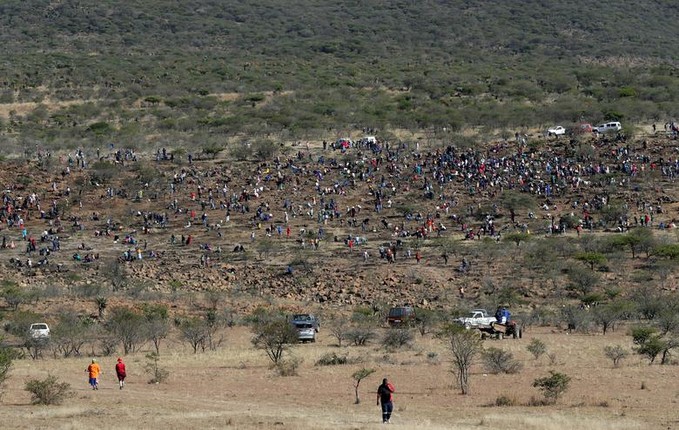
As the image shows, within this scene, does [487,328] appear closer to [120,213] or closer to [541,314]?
[541,314]

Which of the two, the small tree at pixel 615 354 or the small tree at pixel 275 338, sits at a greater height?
the small tree at pixel 275 338

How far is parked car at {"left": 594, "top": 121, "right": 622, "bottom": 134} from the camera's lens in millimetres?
70562

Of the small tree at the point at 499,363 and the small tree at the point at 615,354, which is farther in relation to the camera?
the small tree at the point at 615,354

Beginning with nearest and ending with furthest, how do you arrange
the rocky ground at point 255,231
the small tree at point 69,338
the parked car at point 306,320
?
the small tree at point 69,338
the parked car at point 306,320
the rocky ground at point 255,231

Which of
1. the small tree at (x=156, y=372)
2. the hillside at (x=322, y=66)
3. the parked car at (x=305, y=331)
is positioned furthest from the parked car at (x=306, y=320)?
the hillside at (x=322, y=66)

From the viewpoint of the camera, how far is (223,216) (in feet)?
186

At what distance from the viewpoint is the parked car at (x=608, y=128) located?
70.6m

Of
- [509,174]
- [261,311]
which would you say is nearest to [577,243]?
[509,174]

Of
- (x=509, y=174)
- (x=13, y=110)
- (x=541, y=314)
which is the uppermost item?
(x=13, y=110)

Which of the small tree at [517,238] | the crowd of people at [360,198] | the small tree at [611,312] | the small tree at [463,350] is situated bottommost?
the small tree at [611,312]

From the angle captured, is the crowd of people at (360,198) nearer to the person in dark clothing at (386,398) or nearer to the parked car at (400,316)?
the parked car at (400,316)

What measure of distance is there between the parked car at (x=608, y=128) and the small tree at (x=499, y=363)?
44066 mm

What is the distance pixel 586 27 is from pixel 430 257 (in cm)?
9633

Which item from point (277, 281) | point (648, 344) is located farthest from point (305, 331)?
point (277, 281)
